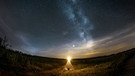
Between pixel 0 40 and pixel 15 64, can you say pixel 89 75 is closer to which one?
pixel 15 64

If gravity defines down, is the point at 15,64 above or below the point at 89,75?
above

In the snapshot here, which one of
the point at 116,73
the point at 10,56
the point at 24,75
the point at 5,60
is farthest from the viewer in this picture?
the point at 10,56

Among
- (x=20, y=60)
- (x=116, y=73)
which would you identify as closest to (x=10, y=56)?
(x=20, y=60)

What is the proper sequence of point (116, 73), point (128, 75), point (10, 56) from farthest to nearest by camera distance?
point (10, 56), point (116, 73), point (128, 75)

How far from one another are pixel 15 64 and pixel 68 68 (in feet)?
18.1

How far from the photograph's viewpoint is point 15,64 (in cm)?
1777

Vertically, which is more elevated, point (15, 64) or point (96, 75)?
point (15, 64)

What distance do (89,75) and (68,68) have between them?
6345mm

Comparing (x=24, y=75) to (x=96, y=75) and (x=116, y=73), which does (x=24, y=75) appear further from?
(x=116, y=73)

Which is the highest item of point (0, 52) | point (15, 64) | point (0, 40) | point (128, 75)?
point (0, 40)

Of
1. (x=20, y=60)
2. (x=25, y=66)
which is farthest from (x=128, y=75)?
(x=20, y=60)

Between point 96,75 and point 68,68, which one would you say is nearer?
point 96,75

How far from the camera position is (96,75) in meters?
12.8

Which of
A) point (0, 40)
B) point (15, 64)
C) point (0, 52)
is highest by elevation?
point (0, 40)
